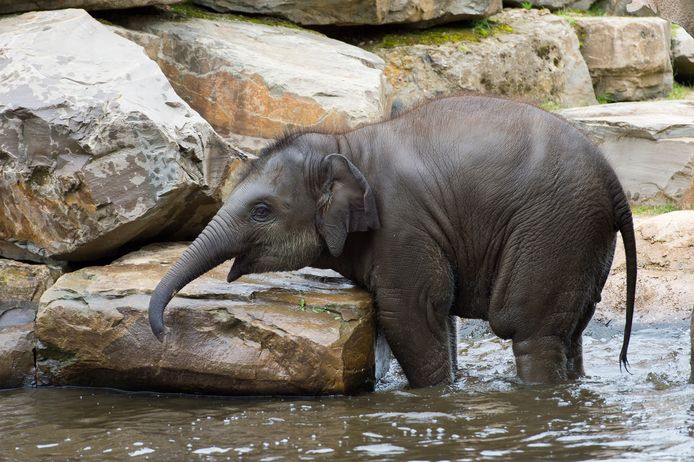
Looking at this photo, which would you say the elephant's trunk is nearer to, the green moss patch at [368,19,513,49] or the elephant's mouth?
the elephant's mouth

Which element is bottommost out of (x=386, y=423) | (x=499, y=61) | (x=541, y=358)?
(x=386, y=423)

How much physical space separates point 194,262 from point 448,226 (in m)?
1.50

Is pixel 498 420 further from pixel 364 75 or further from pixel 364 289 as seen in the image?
pixel 364 75

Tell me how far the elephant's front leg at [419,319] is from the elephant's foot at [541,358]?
46 centimetres

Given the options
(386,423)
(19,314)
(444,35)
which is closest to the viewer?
(386,423)

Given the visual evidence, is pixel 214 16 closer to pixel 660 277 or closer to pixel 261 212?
pixel 261 212

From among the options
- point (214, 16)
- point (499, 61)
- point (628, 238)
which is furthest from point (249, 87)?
point (499, 61)

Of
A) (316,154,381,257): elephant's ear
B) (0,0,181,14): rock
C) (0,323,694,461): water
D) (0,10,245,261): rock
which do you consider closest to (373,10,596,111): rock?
(0,0,181,14): rock

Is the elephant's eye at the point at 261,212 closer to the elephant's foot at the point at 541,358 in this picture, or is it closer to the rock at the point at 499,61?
the elephant's foot at the point at 541,358

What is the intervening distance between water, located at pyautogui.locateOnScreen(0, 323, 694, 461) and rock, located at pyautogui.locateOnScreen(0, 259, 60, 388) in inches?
6.2

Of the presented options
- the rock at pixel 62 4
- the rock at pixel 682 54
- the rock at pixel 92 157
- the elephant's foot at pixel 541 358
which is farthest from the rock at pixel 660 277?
the rock at pixel 682 54

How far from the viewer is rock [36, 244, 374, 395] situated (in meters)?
6.68

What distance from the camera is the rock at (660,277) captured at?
28.2ft

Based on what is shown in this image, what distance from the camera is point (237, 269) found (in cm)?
700
